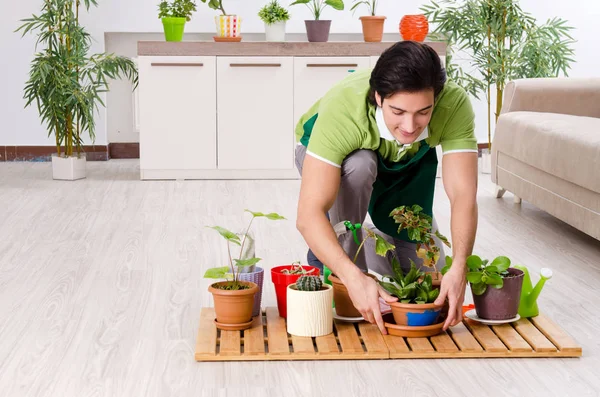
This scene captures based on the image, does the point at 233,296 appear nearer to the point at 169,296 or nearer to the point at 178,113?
the point at 169,296

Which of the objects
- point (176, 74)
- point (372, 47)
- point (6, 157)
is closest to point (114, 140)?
point (6, 157)

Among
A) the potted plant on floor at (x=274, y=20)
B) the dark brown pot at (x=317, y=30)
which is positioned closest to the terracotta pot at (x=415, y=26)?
the dark brown pot at (x=317, y=30)

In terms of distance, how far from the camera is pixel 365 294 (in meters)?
1.95

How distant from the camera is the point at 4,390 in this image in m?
1.76

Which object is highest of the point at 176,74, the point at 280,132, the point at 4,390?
the point at 176,74

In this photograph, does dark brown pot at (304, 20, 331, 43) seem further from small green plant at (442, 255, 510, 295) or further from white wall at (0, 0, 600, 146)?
small green plant at (442, 255, 510, 295)

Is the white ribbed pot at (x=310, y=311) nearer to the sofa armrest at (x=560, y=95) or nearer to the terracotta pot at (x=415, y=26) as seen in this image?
the sofa armrest at (x=560, y=95)

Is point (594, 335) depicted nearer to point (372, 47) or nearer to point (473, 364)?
point (473, 364)

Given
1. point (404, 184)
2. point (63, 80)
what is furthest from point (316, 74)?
point (404, 184)

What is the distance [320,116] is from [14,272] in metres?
1.24

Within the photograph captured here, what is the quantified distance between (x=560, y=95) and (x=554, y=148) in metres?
0.73

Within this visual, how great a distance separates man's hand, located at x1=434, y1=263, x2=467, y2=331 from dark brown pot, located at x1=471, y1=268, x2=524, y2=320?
0.10 m

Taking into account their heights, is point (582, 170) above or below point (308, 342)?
above

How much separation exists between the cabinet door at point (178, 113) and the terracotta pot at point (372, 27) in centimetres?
89
